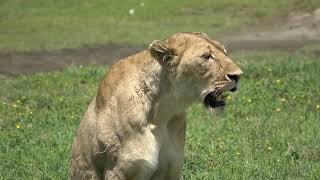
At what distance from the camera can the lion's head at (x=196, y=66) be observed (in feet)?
15.4

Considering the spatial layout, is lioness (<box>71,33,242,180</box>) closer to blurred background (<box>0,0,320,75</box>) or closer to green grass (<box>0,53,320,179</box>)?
green grass (<box>0,53,320,179</box>)

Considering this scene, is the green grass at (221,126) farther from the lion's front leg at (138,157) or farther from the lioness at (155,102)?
Answer: the lion's front leg at (138,157)

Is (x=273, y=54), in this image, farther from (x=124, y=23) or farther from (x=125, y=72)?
(x=125, y=72)

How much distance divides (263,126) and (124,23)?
12782 millimetres

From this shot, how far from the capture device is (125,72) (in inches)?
196

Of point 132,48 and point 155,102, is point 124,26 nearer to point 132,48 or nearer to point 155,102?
point 132,48

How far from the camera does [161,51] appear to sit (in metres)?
4.72

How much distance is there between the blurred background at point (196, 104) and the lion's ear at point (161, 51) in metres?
2.43

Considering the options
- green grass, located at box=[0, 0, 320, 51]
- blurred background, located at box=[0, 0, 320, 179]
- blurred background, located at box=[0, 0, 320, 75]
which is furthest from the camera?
green grass, located at box=[0, 0, 320, 51]

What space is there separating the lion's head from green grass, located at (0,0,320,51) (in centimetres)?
1338

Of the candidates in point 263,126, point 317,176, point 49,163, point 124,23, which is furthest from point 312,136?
point 124,23

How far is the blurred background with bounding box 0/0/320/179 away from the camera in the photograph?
7.68m

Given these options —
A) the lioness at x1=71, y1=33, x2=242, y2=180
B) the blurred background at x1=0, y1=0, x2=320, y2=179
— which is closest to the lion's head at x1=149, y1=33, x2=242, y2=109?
the lioness at x1=71, y1=33, x2=242, y2=180

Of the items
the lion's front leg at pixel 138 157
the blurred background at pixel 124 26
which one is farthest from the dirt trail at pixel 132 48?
the lion's front leg at pixel 138 157
